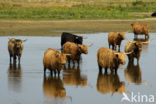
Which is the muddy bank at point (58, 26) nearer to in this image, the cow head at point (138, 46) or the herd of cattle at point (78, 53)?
the herd of cattle at point (78, 53)

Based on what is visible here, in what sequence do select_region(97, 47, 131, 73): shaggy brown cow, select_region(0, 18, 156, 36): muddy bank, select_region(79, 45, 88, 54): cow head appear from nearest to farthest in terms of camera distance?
select_region(97, 47, 131, 73): shaggy brown cow
select_region(79, 45, 88, 54): cow head
select_region(0, 18, 156, 36): muddy bank

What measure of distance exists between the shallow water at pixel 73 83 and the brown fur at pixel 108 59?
331 millimetres

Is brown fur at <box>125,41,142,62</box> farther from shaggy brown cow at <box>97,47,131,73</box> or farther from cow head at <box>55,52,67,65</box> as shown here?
cow head at <box>55,52,67,65</box>

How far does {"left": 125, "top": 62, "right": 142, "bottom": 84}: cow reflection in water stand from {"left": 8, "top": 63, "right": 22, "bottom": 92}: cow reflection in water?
3.35m

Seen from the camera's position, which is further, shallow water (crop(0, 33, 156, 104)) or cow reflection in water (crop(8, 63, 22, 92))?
cow reflection in water (crop(8, 63, 22, 92))

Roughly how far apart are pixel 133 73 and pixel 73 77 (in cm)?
212

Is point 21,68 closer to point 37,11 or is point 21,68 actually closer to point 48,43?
point 48,43

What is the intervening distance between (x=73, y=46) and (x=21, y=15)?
1055 inches

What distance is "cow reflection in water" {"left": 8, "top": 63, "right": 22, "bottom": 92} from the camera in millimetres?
14666

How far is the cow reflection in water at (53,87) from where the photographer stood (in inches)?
532

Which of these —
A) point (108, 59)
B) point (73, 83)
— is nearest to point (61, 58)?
point (73, 83)

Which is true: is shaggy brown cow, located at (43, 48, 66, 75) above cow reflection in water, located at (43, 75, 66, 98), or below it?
above

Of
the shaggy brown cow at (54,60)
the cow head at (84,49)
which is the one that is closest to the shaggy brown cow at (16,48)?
the cow head at (84,49)

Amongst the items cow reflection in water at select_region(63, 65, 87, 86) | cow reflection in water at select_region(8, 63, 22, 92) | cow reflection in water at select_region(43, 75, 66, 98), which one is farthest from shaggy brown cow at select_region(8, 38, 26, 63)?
cow reflection in water at select_region(43, 75, 66, 98)
